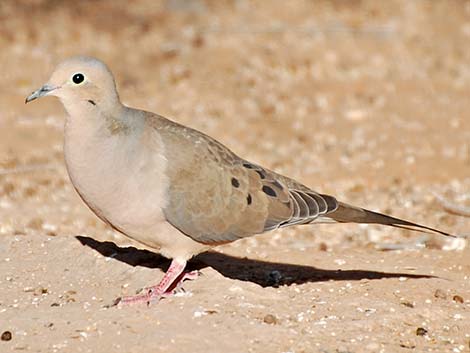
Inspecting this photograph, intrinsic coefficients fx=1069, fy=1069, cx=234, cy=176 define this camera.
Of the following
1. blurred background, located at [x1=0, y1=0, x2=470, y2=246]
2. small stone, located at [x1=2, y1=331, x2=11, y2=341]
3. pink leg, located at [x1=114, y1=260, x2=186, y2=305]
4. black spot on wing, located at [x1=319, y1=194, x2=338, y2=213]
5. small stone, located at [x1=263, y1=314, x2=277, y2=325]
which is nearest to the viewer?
small stone, located at [x1=2, y1=331, x2=11, y2=341]

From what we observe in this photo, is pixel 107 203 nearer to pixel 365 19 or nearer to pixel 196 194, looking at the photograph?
pixel 196 194

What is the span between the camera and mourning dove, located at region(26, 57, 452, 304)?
4.61 meters

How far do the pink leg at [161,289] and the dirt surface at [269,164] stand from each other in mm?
59

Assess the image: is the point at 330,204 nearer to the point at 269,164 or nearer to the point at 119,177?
the point at 119,177

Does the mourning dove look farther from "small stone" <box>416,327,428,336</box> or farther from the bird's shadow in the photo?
"small stone" <box>416,327,428,336</box>

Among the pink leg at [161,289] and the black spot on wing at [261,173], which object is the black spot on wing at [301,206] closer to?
the black spot on wing at [261,173]

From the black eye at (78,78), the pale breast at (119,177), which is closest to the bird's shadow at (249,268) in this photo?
the pale breast at (119,177)

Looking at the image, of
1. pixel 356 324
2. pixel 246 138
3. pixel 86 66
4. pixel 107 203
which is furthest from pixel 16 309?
pixel 246 138

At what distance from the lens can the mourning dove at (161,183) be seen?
4613mm

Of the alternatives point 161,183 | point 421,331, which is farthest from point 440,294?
point 161,183

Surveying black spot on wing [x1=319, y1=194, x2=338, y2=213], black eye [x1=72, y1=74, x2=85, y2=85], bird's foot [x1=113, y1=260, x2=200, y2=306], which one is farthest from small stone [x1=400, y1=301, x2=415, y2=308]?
black eye [x1=72, y1=74, x2=85, y2=85]

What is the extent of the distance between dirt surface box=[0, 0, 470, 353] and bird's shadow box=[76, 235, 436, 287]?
2 cm

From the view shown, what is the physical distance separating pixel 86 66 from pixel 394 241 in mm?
2770

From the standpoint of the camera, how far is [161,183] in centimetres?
473
